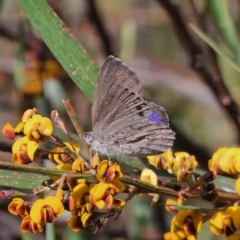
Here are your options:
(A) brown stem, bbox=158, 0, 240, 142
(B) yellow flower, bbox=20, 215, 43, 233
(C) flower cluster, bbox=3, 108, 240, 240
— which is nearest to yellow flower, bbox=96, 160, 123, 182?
(C) flower cluster, bbox=3, 108, 240, 240

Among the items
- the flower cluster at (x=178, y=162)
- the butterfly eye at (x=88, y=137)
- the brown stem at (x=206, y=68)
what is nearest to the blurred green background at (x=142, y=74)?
the brown stem at (x=206, y=68)

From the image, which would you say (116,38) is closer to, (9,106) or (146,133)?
(9,106)

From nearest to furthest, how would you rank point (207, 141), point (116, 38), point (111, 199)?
point (111, 199) < point (116, 38) < point (207, 141)

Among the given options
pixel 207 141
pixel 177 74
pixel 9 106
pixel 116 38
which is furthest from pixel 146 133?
pixel 207 141

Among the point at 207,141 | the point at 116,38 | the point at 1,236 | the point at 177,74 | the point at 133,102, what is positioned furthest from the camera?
→ the point at 207,141

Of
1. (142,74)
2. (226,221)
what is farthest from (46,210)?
(142,74)

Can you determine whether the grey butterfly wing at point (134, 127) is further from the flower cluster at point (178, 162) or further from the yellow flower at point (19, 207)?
the yellow flower at point (19, 207)
